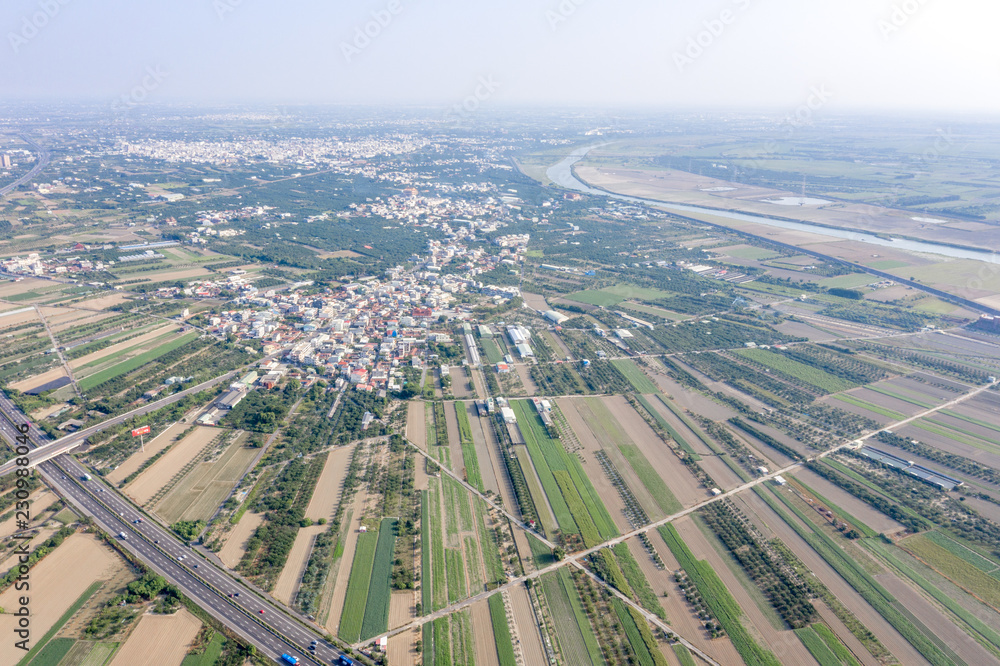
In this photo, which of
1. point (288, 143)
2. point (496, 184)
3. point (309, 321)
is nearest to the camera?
point (309, 321)

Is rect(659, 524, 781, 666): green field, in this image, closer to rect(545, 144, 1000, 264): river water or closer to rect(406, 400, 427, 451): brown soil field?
rect(406, 400, 427, 451): brown soil field

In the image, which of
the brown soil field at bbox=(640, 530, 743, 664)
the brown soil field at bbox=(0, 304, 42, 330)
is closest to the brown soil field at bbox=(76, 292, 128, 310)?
the brown soil field at bbox=(0, 304, 42, 330)

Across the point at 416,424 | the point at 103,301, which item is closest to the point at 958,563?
the point at 416,424

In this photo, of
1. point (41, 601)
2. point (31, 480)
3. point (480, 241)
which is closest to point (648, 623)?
point (41, 601)

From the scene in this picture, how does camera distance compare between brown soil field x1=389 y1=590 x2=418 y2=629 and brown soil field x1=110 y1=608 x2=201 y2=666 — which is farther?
brown soil field x1=389 y1=590 x2=418 y2=629

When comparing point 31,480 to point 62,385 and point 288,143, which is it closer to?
point 62,385

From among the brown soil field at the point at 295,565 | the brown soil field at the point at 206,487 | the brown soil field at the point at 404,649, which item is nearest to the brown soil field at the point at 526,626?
the brown soil field at the point at 404,649

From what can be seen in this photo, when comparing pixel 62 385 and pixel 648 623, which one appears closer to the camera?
pixel 648 623
